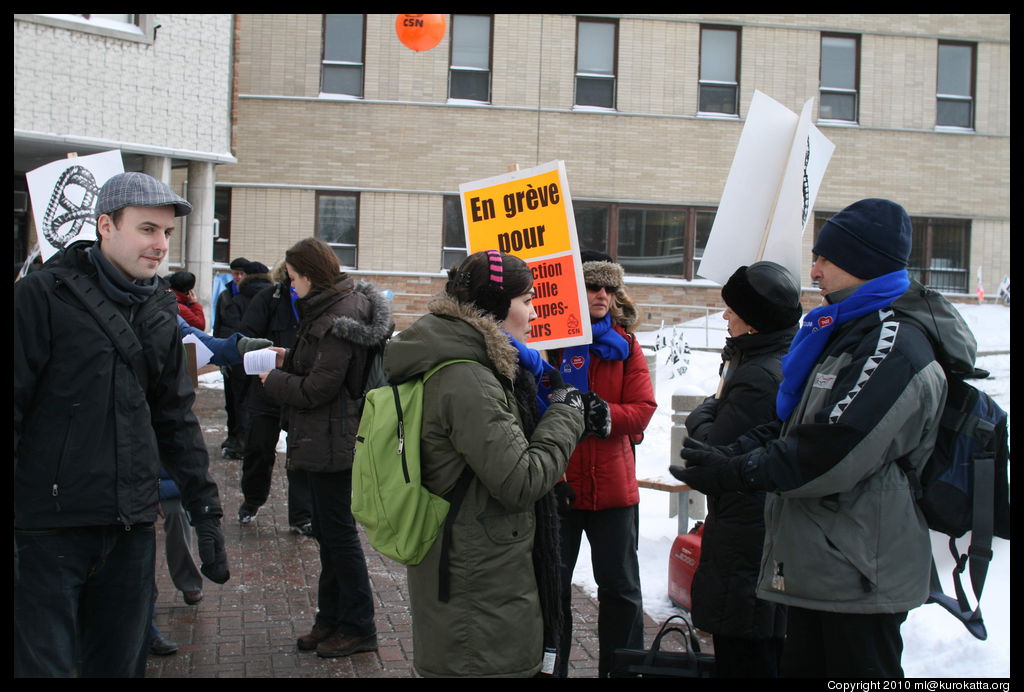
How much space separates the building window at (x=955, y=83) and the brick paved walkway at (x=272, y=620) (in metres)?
20.9

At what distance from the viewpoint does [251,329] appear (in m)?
7.14

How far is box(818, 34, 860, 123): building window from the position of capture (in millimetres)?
22453

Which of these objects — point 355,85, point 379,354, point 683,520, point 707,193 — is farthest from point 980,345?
point 379,354

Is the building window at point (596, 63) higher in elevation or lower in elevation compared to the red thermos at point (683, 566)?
higher

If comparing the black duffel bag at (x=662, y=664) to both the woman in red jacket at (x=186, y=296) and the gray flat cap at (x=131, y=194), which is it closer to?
the gray flat cap at (x=131, y=194)

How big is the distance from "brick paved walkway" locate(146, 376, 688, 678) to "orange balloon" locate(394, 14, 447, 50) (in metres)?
8.13

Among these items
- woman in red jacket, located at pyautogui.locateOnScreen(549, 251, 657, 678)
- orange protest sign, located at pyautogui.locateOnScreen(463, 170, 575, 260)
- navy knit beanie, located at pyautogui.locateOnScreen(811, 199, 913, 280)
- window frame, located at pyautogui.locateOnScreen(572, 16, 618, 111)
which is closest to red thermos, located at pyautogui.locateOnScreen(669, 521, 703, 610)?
woman in red jacket, located at pyautogui.locateOnScreen(549, 251, 657, 678)

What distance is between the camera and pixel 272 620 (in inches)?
207

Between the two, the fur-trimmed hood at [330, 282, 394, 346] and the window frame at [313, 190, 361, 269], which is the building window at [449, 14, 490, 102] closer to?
the window frame at [313, 190, 361, 269]

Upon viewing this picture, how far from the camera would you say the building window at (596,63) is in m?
21.9

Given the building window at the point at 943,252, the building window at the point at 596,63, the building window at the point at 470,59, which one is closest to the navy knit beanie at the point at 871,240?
the building window at the point at 470,59

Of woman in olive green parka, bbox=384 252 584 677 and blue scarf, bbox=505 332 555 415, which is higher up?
blue scarf, bbox=505 332 555 415

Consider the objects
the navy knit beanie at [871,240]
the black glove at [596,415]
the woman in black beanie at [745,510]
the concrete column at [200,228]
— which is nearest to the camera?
the navy knit beanie at [871,240]

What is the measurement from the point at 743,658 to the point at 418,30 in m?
11.2
